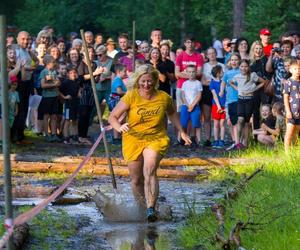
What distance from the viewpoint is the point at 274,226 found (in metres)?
9.24

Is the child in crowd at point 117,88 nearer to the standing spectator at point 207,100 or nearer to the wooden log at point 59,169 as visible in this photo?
the standing spectator at point 207,100

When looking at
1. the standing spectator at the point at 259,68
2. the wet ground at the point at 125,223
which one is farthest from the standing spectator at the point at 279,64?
the wet ground at the point at 125,223

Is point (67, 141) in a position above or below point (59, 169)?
below

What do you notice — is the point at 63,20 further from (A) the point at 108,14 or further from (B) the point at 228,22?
(B) the point at 228,22

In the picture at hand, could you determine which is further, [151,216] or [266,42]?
[266,42]

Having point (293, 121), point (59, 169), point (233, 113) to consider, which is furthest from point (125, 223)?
point (233, 113)

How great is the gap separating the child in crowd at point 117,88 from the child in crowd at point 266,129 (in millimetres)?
2746

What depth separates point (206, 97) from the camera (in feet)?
66.9

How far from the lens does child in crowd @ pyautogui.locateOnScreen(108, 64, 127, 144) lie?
2011 cm

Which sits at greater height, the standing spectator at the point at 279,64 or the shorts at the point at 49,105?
the standing spectator at the point at 279,64

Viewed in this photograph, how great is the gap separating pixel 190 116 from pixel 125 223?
8755mm

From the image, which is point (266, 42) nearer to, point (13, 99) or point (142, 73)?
point (13, 99)

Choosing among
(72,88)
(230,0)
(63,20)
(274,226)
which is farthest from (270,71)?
(63,20)

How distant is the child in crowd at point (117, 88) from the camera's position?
20.1 m
